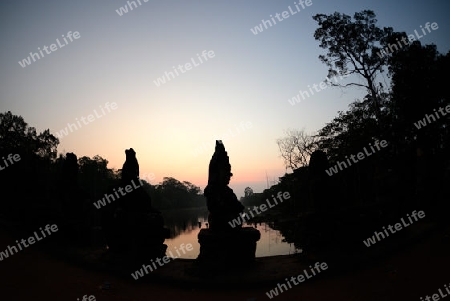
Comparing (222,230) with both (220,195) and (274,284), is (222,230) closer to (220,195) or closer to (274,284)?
(220,195)

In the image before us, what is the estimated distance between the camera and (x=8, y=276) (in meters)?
6.82

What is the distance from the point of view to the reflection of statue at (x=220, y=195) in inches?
292

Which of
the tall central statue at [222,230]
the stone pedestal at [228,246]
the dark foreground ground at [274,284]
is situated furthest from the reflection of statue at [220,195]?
the dark foreground ground at [274,284]

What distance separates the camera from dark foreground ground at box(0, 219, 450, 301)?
5.59 metres

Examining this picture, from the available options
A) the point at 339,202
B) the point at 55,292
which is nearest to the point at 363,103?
the point at 339,202

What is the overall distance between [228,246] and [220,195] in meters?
1.38

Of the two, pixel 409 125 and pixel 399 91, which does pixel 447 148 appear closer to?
pixel 409 125

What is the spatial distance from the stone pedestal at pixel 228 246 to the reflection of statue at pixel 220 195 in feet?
0.95

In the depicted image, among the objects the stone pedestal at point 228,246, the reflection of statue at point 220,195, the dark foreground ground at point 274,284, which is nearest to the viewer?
the dark foreground ground at point 274,284

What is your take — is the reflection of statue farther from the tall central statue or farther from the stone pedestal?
the stone pedestal

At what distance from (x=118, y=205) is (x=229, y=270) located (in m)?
4.06

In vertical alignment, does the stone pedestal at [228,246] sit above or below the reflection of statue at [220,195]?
below

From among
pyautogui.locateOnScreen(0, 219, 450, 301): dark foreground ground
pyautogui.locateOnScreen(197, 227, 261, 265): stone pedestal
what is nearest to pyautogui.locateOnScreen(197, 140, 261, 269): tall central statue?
pyautogui.locateOnScreen(197, 227, 261, 265): stone pedestal

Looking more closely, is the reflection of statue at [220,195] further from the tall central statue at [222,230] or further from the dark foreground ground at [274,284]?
the dark foreground ground at [274,284]
